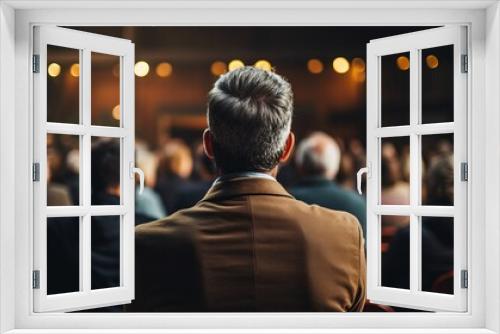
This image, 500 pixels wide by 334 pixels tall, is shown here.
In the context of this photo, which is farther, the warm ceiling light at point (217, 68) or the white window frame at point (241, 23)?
the warm ceiling light at point (217, 68)

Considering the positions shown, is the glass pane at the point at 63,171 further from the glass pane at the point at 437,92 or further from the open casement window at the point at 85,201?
the glass pane at the point at 437,92

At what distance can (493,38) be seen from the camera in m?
2.86

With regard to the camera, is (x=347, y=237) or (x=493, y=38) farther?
(x=347, y=237)

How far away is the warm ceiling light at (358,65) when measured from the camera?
8.73 metres

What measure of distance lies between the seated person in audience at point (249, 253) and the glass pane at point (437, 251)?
708 mm

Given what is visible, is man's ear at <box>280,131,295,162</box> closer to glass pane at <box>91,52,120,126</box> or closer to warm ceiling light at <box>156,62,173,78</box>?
glass pane at <box>91,52,120,126</box>

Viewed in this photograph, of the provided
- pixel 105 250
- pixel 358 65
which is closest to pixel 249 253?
pixel 105 250

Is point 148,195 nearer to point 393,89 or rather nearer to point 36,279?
point 36,279

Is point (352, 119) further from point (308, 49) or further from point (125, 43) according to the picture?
point (125, 43)

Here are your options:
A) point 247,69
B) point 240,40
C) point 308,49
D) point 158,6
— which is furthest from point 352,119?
point 158,6

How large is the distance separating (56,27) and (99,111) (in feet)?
21.5

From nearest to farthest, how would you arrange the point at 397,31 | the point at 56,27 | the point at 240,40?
the point at 56,27 → the point at 397,31 → the point at 240,40

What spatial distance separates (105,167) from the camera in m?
3.93

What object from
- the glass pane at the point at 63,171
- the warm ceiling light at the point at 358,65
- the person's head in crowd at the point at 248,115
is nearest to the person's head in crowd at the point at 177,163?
the glass pane at the point at 63,171
